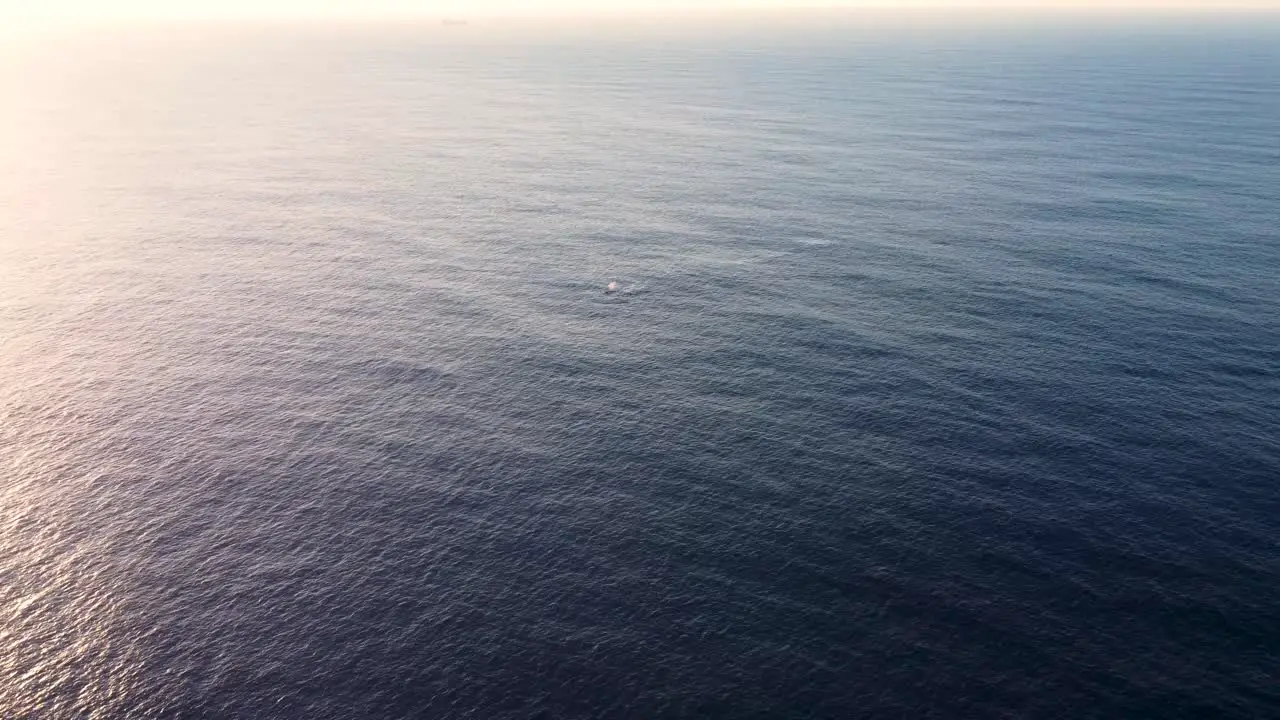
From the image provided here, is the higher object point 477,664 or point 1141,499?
point 1141,499

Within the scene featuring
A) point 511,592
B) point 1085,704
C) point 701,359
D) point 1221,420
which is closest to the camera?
point 1085,704

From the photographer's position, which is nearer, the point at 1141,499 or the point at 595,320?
the point at 1141,499

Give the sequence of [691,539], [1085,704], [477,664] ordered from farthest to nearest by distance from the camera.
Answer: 1. [691,539]
2. [477,664]
3. [1085,704]

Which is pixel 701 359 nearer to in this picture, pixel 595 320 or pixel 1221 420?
pixel 595 320

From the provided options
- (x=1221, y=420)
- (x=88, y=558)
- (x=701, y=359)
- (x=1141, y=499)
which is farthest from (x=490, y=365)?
(x=1221, y=420)

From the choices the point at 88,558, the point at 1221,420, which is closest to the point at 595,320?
the point at 88,558

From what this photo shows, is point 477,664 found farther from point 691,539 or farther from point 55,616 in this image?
point 55,616

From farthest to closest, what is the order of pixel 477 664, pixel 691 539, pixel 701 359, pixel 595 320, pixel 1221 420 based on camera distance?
pixel 595 320, pixel 701 359, pixel 1221 420, pixel 691 539, pixel 477 664

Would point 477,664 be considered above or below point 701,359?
below

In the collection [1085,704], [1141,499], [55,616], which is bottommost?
[55,616]
